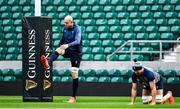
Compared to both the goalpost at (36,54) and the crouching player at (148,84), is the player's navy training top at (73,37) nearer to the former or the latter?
the goalpost at (36,54)

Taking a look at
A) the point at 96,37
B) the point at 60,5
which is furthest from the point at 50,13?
the point at 96,37

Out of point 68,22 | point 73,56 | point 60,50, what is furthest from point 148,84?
point 68,22

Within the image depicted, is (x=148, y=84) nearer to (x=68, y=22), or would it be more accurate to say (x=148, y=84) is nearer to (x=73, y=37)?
(x=73, y=37)

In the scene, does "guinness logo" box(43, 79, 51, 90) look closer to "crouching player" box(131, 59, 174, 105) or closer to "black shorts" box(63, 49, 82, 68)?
"black shorts" box(63, 49, 82, 68)

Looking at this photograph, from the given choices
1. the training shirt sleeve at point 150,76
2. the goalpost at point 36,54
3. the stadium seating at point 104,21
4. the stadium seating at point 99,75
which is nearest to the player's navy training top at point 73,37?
the goalpost at point 36,54

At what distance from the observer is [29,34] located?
1598 cm

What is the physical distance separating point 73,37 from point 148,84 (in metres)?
2.16

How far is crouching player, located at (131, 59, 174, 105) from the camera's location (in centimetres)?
1564

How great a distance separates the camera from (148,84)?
16250mm

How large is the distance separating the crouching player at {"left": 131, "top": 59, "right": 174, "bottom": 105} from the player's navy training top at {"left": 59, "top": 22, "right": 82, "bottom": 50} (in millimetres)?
1509

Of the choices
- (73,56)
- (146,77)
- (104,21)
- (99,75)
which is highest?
(104,21)

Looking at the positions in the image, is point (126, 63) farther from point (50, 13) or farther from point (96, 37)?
point (50, 13)

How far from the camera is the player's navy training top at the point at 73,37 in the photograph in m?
16.0

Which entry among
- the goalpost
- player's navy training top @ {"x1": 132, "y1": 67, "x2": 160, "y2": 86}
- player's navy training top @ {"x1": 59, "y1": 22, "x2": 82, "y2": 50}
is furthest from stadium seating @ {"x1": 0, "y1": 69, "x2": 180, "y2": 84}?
the goalpost
